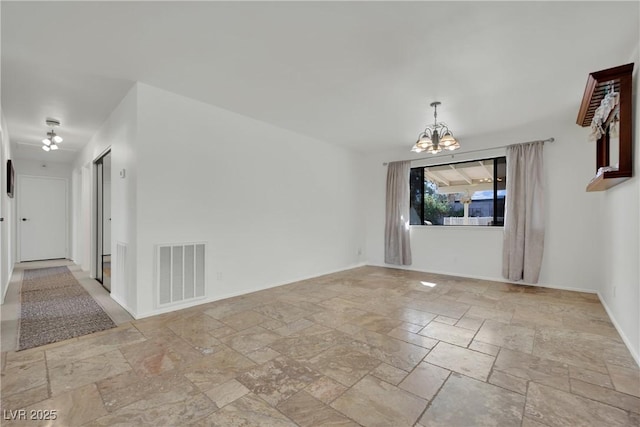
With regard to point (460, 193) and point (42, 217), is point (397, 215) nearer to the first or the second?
point (460, 193)

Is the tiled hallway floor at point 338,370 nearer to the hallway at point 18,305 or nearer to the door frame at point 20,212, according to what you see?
the hallway at point 18,305

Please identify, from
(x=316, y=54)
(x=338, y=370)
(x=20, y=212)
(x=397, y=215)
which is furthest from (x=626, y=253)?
(x=20, y=212)

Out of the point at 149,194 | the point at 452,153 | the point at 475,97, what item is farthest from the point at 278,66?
the point at 452,153

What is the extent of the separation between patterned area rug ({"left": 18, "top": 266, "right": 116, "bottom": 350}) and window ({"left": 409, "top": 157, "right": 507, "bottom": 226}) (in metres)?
5.46

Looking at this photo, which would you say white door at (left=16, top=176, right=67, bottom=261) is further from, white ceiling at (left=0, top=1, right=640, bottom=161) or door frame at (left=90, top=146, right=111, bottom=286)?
white ceiling at (left=0, top=1, right=640, bottom=161)

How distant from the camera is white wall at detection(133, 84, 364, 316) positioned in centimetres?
322

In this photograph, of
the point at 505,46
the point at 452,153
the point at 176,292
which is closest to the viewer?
the point at 505,46

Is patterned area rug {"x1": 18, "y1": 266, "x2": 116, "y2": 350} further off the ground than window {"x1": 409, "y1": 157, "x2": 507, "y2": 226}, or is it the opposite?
window {"x1": 409, "y1": 157, "x2": 507, "y2": 226}

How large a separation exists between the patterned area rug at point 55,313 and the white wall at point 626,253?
474 cm

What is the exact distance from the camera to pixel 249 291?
4.19 metres

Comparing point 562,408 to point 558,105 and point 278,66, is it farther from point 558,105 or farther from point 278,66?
point 558,105

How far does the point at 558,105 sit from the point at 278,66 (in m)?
3.66

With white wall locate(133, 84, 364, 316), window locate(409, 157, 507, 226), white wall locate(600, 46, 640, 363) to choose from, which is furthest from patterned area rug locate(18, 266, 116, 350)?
window locate(409, 157, 507, 226)

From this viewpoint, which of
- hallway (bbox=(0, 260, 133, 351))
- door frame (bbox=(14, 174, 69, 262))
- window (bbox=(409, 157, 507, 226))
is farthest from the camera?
door frame (bbox=(14, 174, 69, 262))
